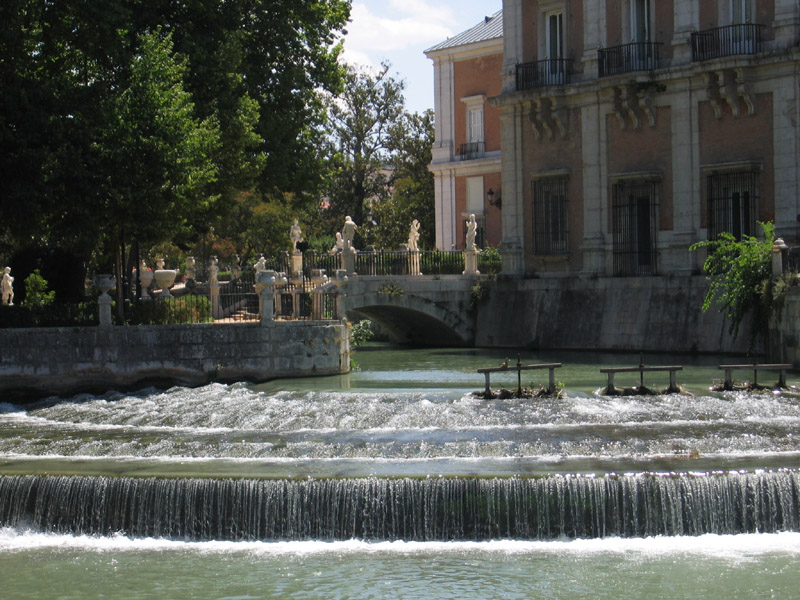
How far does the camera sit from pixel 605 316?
3491cm

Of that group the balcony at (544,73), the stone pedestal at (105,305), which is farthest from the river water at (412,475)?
the balcony at (544,73)

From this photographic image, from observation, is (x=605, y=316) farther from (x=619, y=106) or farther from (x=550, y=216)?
(x=619, y=106)

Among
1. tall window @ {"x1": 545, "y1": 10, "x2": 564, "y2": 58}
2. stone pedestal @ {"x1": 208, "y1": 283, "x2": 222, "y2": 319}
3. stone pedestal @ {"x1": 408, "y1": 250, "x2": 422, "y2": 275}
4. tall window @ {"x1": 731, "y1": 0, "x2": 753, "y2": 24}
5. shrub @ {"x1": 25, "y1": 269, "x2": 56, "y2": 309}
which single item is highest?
tall window @ {"x1": 545, "y1": 10, "x2": 564, "y2": 58}

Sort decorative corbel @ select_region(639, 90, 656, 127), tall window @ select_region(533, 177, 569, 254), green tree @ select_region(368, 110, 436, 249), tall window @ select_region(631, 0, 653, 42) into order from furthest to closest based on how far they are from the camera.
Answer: green tree @ select_region(368, 110, 436, 249) → tall window @ select_region(533, 177, 569, 254) → tall window @ select_region(631, 0, 653, 42) → decorative corbel @ select_region(639, 90, 656, 127)

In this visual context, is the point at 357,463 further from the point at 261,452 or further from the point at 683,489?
the point at 683,489

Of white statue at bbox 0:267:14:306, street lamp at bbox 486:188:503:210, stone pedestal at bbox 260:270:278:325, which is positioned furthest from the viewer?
street lamp at bbox 486:188:503:210

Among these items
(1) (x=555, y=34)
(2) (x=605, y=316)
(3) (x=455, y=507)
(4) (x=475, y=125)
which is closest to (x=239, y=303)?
(2) (x=605, y=316)

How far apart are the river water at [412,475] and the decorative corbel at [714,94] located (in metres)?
11.9

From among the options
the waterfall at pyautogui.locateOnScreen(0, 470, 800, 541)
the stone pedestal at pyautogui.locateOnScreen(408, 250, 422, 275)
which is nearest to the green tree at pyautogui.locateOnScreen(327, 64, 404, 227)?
the stone pedestal at pyautogui.locateOnScreen(408, 250, 422, 275)

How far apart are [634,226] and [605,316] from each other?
3174mm

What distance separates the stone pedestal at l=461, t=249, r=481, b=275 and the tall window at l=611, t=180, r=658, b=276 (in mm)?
5358

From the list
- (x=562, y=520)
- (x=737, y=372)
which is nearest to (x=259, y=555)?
(x=562, y=520)

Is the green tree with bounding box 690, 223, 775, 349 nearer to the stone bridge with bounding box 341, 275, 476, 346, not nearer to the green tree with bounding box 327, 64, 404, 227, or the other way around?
the stone bridge with bounding box 341, 275, 476, 346

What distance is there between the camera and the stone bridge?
123ft
